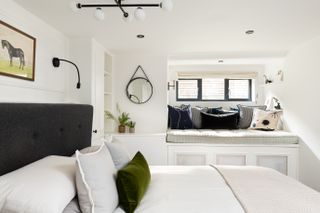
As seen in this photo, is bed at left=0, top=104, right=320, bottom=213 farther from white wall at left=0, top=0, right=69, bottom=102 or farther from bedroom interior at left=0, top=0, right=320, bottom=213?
white wall at left=0, top=0, right=69, bottom=102

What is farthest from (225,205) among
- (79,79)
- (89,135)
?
(79,79)

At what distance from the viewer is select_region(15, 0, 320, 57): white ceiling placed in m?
1.87

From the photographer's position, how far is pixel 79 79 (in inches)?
104

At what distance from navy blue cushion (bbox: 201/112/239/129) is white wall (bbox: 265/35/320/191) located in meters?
0.80

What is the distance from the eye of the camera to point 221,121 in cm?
384

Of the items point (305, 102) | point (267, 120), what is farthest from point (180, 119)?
point (305, 102)

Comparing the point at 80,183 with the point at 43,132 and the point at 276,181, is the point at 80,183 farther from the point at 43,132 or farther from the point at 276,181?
the point at 276,181

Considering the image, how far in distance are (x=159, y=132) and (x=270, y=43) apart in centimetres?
198

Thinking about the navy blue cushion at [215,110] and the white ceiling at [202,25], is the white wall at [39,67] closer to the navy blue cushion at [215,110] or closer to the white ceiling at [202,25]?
the white ceiling at [202,25]

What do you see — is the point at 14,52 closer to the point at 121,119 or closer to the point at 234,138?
the point at 121,119

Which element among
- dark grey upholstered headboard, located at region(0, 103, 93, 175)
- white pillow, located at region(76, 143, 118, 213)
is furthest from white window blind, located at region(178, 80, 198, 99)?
white pillow, located at region(76, 143, 118, 213)

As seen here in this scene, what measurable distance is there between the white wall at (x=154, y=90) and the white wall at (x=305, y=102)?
1.88 metres

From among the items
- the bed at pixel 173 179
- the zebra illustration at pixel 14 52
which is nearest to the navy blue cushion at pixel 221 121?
the bed at pixel 173 179

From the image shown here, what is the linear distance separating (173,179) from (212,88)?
2968 millimetres
